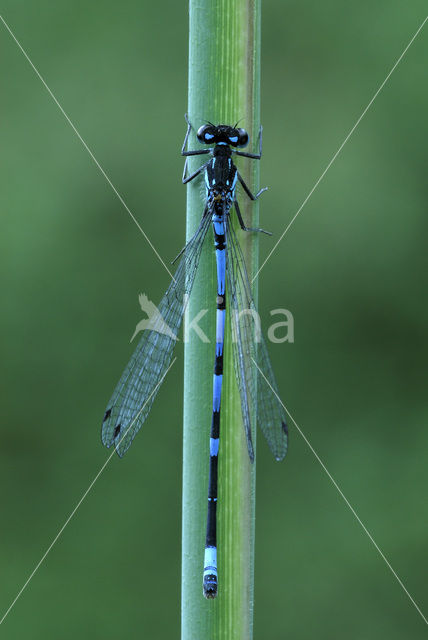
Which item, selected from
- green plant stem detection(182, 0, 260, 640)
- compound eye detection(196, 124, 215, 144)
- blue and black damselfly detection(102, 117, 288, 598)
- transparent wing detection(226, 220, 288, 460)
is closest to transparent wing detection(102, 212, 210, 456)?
blue and black damselfly detection(102, 117, 288, 598)

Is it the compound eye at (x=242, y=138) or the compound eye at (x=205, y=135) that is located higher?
the compound eye at (x=205, y=135)

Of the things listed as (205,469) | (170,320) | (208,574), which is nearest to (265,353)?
(170,320)

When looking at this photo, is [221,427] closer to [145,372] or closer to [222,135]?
[222,135]

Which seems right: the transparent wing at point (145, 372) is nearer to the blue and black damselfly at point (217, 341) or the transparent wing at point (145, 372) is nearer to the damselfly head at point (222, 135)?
the blue and black damselfly at point (217, 341)

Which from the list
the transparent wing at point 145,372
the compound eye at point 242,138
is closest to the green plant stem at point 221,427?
the compound eye at point 242,138

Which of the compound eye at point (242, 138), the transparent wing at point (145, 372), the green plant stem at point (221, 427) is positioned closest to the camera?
the green plant stem at point (221, 427)

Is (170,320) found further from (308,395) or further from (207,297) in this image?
(308,395)

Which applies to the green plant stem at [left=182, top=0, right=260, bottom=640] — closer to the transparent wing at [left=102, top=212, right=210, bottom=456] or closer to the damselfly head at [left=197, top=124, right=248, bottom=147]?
the damselfly head at [left=197, top=124, right=248, bottom=147]

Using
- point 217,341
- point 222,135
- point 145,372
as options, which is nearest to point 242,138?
point 222,135
